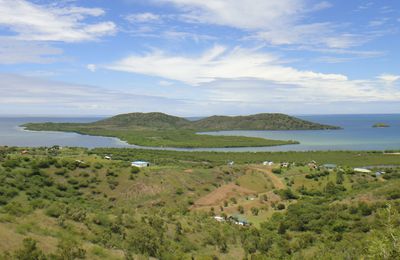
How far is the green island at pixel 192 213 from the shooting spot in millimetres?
17422

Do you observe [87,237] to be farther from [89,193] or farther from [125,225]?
[89,193]

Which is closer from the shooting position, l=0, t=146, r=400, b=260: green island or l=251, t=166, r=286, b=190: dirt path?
l=0, t=146, r=400, b=260: green island

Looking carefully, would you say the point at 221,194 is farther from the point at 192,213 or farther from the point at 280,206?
the point at 192,213

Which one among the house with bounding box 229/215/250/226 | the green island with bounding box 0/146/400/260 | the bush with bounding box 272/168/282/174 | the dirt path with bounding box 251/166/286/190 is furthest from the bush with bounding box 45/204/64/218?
the bush with bounding box 272/168/282/174

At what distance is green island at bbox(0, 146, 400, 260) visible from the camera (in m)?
17.4

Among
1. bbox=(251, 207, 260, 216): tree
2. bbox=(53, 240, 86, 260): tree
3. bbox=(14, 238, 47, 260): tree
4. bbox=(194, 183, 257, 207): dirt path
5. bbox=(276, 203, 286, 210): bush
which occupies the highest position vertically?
bbox=(14, 238, 47, 260): tree

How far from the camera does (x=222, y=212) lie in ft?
127

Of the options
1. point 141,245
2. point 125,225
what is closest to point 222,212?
point 125,225

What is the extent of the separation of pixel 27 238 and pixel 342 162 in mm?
78033

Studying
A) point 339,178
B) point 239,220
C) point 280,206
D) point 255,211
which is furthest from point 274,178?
point 239,220

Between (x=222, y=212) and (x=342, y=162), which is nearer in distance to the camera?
(x=222, y=212)

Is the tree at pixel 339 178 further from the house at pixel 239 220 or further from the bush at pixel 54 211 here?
the bush at pixel 54 211

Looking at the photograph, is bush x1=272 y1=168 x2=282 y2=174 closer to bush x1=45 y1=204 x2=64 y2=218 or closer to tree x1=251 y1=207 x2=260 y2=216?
tree x1=251 y1=207 x2=260 y2=216

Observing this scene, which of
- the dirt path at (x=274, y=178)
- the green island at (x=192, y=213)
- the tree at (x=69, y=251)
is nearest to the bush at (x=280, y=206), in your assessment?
the green island at (x=192, y=213)
